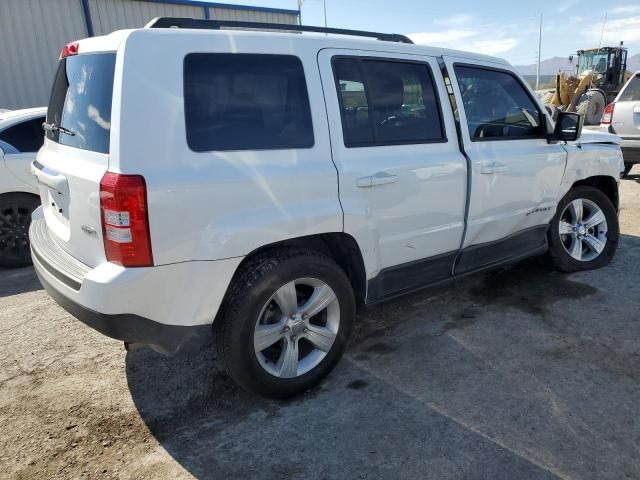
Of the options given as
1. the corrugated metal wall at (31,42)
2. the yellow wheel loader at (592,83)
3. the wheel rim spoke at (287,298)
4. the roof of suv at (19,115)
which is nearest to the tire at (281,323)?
the wheel rim spoke at (287,298)

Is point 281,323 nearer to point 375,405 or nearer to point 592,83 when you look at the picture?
point 375,405

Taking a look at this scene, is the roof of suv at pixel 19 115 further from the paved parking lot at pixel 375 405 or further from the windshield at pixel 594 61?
the windshield at pixel 594 61

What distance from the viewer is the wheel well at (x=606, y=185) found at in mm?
4523

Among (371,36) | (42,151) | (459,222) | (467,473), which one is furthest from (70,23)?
(467,473)

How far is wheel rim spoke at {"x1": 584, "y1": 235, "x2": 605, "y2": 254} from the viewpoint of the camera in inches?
181

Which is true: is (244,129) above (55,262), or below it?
above

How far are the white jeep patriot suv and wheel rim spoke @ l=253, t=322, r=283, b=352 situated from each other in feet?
0.03

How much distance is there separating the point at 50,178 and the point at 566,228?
13.4 feet

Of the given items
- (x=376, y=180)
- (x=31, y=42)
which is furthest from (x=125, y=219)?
(x=31, y=42)

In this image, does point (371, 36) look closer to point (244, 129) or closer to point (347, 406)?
point (244, 129)

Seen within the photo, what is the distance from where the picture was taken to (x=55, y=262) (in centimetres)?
262

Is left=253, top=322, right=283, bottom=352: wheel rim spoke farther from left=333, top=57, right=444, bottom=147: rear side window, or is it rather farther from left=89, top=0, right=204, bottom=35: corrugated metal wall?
left=89, top=0, right=204, bottom=35: corrugated metal wall

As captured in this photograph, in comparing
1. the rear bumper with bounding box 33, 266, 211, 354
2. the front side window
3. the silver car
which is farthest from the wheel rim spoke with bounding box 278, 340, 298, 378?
the silver car

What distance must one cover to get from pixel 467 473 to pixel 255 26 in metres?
2.49
